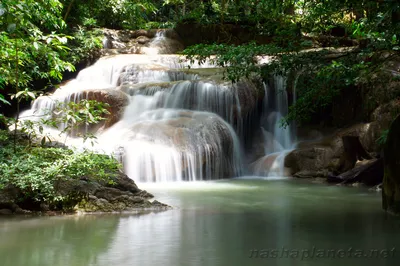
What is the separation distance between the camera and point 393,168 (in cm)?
628

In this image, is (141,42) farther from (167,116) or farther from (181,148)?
(181,148)

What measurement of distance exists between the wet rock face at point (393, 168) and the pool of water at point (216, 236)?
0.30 meters

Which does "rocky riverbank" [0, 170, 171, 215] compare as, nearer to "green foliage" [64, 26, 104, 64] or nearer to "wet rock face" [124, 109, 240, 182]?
"wet rock face" [124, 109, 240, 182]

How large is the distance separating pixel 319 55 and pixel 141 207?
11.8 feet

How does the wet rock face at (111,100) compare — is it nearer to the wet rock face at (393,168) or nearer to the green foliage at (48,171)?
the green foliage at (48,171)

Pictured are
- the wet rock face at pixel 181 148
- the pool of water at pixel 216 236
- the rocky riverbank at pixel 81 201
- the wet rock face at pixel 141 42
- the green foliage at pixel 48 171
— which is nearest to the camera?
the pool of water at pixel 216 236

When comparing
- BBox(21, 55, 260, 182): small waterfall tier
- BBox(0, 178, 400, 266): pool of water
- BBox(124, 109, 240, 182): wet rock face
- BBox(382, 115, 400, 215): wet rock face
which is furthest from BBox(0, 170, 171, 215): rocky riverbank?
BBox(124, 109, 240, 182): wet rock face

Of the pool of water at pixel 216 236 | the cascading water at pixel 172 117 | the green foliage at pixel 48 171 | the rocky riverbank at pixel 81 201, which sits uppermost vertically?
the cascading water at pixel 172 117

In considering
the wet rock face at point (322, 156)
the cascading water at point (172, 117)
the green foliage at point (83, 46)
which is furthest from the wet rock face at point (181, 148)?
the green foliage at point (83, 46)

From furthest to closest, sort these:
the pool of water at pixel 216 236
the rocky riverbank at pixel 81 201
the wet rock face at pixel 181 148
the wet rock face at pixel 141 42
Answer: the wet rock face at pixel 141 42
the wet rock face at pixel 181 148
the rocky riverbank at pixel 81 201
the pool of water at pixel 216 236

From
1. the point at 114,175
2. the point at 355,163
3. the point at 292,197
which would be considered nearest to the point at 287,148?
the point at 355,163

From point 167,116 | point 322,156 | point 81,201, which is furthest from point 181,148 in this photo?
point 81,201

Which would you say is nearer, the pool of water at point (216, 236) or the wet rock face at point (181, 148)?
the pool of water at point (216, 236)

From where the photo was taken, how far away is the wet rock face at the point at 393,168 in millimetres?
6199
